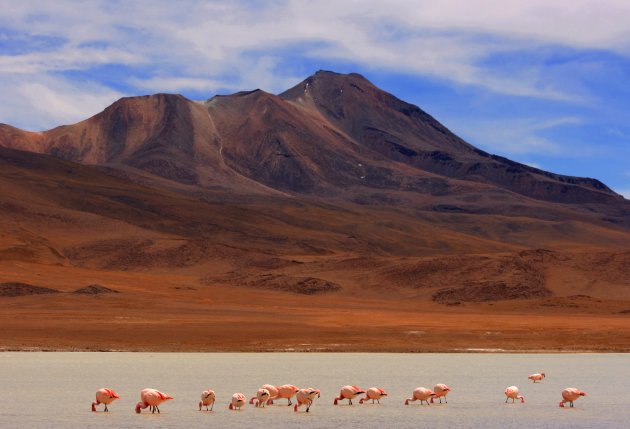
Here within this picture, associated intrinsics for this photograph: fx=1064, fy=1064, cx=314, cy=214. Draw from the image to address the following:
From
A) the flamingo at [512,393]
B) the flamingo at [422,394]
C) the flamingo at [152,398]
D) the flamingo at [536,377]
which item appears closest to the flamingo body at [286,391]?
the flamingo at [422,394]

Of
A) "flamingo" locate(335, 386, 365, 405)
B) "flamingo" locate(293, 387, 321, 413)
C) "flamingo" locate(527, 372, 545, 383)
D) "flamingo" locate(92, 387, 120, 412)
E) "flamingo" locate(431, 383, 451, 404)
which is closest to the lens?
"flamingo" locate(92, 387, 120, 412)

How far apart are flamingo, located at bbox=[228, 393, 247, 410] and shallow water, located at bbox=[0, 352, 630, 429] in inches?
8.2

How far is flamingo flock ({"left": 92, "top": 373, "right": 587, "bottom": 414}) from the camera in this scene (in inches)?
873

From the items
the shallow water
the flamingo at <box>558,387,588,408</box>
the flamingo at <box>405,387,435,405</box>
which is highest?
the flamingo at <box>558,387,588,408</box>

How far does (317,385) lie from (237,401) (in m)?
6.10

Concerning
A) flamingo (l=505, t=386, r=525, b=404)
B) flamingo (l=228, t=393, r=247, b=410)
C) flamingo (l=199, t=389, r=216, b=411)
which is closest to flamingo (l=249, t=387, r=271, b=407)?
flamingo (l=228, t=393, r=247, b=410)

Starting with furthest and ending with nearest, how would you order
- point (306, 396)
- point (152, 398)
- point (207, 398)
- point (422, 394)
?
point (422, 394) → point (306, 396) → point (207, 398) → point (152, 398)

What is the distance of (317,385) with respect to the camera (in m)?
28.4

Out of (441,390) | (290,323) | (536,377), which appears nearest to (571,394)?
(441,390)

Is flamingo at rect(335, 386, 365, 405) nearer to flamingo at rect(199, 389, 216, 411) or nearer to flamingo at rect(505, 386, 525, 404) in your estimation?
flamingo at rect(199, 389, 216, 411)

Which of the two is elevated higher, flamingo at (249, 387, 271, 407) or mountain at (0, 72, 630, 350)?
mountain at (0, 72, 630, 350)

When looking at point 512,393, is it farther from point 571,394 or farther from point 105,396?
point 105,396

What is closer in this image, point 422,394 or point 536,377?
point 422,394

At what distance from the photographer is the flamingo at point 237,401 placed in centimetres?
2248
